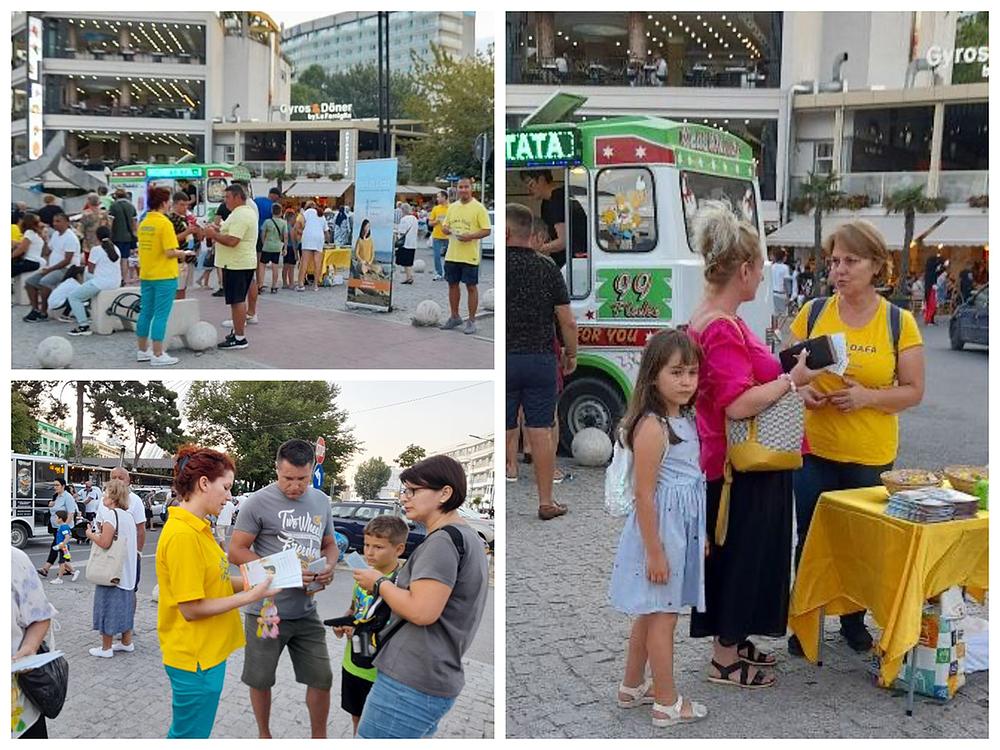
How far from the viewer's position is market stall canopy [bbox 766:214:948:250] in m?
11.8

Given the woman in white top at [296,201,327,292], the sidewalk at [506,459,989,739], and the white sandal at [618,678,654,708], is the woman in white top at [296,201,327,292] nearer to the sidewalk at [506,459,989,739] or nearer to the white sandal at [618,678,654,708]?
the sidewalk at [506,459,989,739]

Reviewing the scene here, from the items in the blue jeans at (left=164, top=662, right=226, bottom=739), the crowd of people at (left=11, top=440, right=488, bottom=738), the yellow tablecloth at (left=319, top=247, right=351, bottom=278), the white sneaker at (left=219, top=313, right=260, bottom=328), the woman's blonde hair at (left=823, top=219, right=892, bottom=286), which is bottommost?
the blue jeans at (left=164, top=662, right=226, bottom=739)

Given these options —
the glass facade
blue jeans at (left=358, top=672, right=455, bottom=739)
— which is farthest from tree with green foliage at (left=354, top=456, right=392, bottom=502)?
the glass facade

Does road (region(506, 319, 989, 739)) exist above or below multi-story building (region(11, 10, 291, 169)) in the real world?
below

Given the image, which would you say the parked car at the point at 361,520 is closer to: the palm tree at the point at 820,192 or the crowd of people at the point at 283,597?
the crowd of people at the point at 283,597

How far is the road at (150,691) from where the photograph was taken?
2.92 metres

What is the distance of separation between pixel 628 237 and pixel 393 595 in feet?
12.8

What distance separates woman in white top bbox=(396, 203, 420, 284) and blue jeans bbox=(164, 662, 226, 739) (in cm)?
312

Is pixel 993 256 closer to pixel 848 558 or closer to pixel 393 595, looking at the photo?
pixel 848 558

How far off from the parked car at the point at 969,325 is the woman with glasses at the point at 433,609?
1102 centimetres

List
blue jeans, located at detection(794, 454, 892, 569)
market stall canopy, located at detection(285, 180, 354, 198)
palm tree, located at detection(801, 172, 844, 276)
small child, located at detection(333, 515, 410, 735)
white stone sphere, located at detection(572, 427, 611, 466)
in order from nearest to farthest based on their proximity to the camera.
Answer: small child, located at detection(333, 515, 410, 735)
blue jeans, located at detection(794, 454, 892, 569)
market stall canopy, located at detection(285, 180, 354, 198)
white stone sphere, located at detection(572, 427, 611, 466)
palm tree, located at detection(801, 172, 844, 276)
